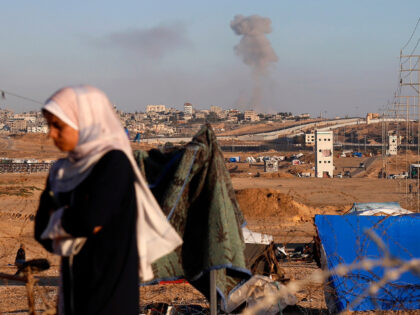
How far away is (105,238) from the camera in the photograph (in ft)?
7.07

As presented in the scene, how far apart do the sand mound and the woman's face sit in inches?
744

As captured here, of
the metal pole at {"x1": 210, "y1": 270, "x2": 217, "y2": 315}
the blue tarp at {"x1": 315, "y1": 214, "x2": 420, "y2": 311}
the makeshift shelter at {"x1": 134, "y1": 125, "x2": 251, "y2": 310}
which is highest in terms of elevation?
the makeshift shelter at {"x1": 134, "y1": 125, "x2": 251, "y2": 310}

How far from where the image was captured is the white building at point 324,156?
43.3 m

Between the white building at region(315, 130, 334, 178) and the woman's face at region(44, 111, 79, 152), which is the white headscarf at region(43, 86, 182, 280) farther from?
the white building at region(315, 130, 334, 178)

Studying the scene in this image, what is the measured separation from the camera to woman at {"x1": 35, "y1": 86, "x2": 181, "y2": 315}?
2.13 m

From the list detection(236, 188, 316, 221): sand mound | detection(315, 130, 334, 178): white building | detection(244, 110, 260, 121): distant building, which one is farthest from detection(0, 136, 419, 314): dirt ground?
detection(244, 110, 260, 121): distant building

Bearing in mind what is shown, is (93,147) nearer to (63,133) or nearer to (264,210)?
(63,133)

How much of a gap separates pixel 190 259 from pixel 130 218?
5.17ft

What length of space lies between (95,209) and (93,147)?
0.75ft

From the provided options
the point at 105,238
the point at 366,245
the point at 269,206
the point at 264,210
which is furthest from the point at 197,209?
the point at 269,206

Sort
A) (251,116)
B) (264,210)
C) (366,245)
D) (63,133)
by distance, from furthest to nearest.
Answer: (251,116)
(264,210)
(366,245)
(63,133)

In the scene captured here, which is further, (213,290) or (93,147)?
(213,290)

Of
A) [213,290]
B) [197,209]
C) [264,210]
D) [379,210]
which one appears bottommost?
[264,210]

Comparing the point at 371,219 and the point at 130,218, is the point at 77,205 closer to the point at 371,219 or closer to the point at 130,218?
Result: the point at 130,218
